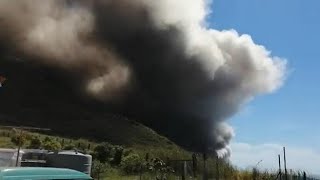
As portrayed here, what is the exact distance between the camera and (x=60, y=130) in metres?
128

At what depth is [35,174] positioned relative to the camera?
6.15 m

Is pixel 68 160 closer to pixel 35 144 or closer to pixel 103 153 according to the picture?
pixel 103 153

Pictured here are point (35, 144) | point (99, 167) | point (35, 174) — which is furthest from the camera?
point (35, 144)

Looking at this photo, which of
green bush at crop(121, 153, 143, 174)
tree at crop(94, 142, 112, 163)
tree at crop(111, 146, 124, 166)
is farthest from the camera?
tree at crop(94, 142, 112, 163)

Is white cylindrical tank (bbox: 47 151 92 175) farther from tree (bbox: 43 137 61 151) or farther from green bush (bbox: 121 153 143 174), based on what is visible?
green bush (bbox: 121 153 143 174)

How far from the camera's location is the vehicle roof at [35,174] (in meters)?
5.75

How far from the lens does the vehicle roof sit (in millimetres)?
5750

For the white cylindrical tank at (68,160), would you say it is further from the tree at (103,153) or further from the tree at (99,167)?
the tree at (103,153)

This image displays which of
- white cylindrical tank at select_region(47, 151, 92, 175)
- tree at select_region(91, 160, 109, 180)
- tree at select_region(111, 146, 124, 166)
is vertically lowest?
white cylindrical tank at select_region(47, 151, 92, 175)

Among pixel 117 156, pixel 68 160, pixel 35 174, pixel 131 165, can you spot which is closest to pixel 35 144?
pixel 117 156

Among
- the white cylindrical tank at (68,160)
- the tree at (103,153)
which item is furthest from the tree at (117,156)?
the white cylindrical tank at (68,160)

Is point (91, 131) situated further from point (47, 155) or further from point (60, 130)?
point (47, 155)

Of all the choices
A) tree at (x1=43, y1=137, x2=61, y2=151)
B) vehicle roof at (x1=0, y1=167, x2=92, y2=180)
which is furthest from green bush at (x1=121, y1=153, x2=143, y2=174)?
vehicle roof at (x1=0, y1=167, x2=92, y2=180)

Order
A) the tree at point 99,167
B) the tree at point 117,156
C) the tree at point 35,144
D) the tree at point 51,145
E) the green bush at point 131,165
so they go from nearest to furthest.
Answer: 1. the tree at point 99,167
2. the green bush at point 131,165
3. the tree at point 51,145
4. the tree at point 35,144
5. the tree at point 117,156
